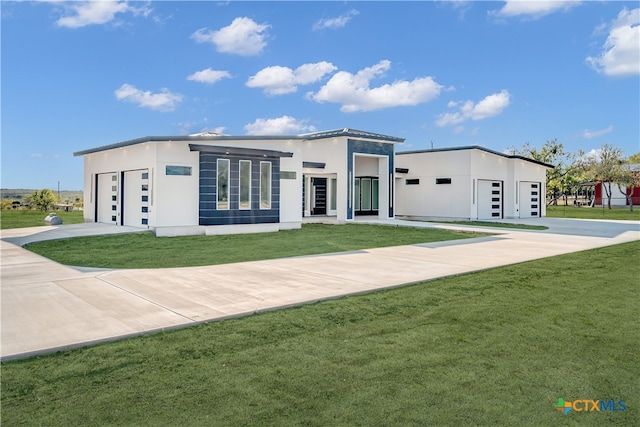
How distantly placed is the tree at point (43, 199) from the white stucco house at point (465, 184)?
26.3 metres

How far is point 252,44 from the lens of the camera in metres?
19.9

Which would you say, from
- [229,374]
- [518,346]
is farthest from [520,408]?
[229,374]

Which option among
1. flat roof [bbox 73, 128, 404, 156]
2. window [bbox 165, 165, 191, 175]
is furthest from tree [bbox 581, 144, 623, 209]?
window [bbox 165, 165, 191, 175]

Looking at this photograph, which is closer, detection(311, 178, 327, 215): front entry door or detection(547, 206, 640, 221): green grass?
detection(311, 178, 327, 215): front entry door

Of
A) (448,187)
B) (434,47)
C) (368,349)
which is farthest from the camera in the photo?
(448,187)

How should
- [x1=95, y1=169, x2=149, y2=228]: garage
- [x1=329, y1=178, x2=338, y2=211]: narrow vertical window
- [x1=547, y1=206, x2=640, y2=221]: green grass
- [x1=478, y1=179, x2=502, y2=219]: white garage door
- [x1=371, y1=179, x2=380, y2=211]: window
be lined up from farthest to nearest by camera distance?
[x1=547, y1=206, x2=640, y2=221]: green grass → [x1=371, y1=179, x2=380, y2=211]: window → [x1=478, y1=179, x2=502, y2=219]: white garage door → [x1=329, y1=178, x2=338, y2=211]: narrow vertical window → [x1=95, y1=169, x2=149, y2=228]: garage

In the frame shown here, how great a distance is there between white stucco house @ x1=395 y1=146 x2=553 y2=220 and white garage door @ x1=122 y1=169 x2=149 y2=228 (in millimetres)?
17121

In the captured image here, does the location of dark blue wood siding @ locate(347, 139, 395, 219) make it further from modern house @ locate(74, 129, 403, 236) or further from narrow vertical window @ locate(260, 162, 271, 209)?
narrow vertical window @ locate(260, 162, 271, 209)

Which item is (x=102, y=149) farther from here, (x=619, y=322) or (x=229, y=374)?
(x=619, y=322)

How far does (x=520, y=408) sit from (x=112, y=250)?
11.2m

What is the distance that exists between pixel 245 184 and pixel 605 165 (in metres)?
46.0

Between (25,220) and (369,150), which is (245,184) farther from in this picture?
(25,220)

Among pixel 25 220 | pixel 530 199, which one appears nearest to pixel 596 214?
pixel 530 199

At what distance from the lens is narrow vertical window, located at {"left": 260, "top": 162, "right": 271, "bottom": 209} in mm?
17906
